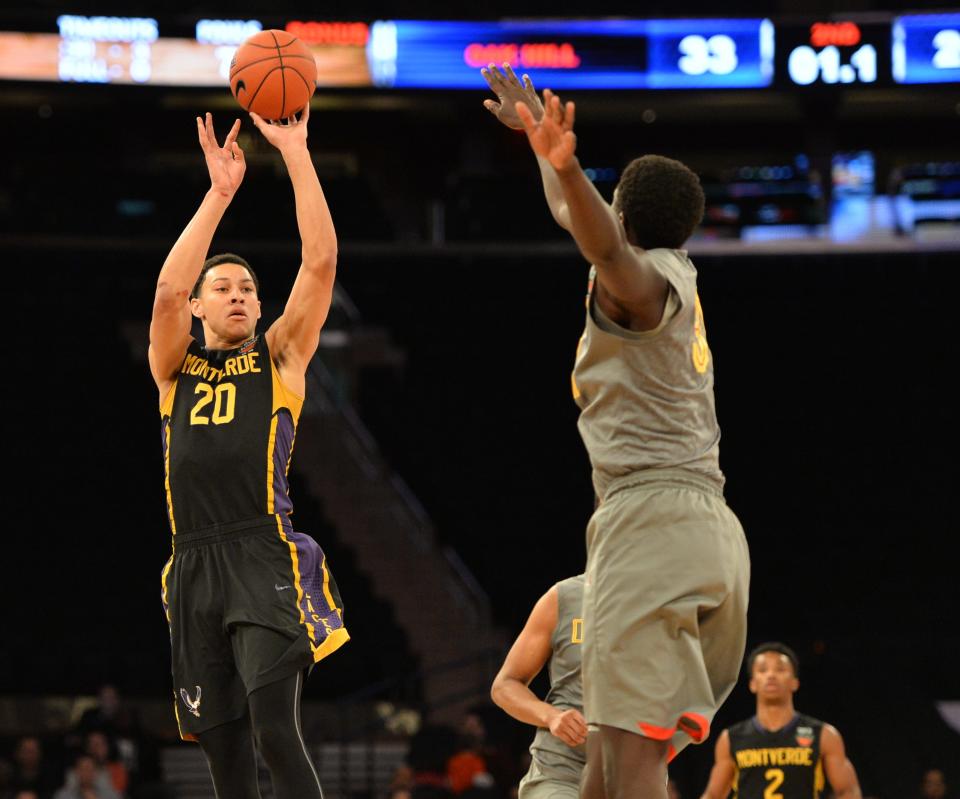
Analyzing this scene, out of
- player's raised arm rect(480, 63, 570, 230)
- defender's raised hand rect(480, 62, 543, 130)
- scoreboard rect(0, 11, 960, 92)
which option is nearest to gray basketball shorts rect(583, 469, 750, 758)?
player's raised arm rect(480, 63, 570, 230)

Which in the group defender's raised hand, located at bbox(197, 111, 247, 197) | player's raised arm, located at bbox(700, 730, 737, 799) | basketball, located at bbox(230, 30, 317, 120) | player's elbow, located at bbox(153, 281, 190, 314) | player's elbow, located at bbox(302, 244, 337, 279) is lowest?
player's raised arm, located at bbox(700, 730, 737, 799)

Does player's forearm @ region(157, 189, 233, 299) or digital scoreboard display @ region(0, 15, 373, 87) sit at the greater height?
digital scoreboard display @ region(0, 15, 373, 87)

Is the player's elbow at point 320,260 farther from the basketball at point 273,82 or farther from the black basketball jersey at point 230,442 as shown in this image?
the basketball at point 273,82

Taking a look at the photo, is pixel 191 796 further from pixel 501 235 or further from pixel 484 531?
pixel 501 235

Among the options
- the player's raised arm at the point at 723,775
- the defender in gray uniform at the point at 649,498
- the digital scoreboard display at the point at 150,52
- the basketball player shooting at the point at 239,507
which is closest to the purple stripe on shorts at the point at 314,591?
the basketball player shooting at the point at 239,507

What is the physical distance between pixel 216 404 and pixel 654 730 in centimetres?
189

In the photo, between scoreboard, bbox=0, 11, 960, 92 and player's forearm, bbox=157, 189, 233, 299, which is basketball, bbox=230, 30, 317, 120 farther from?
scoreboard, bbox=0, 11, 960, 92

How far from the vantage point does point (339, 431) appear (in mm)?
19234

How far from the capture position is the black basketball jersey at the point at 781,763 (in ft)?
26.1

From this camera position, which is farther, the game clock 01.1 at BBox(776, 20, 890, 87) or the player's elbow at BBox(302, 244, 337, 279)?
the game clock 01.1 at BBox(776, 20, 890, 87)

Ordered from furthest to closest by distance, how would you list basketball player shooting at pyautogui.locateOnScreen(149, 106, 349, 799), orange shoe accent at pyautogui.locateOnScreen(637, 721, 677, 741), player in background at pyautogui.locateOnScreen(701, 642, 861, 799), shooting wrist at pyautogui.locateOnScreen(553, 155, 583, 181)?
player in background at pyautogui.locateOnScreen(701, 642, 861, 799) < basketball player shooting at pyautogui.locateOnScreen(149, 106, 349, 799) < orange shoe accent at pyautogui.locateOnScreen(637, 721, 677, 741) < shooting wrist at pyautogui.locateOnScreen(553, 155, 583, 181)

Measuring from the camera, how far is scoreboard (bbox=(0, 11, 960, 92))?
17.8 metres

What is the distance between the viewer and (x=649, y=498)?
3873mm

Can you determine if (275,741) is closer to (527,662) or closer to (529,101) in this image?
(527,662)
